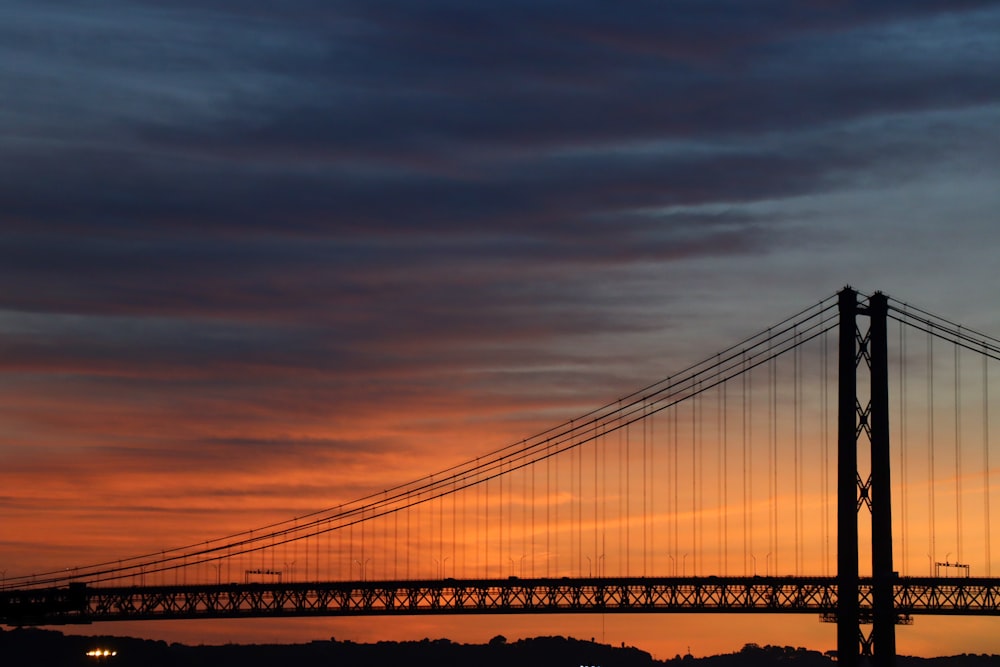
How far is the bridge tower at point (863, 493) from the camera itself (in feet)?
310

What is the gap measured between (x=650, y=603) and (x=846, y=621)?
4194cm

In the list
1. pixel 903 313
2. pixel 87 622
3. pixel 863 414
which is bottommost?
pixel 87 622

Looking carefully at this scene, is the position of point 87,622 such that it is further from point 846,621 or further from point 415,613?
point 846,621

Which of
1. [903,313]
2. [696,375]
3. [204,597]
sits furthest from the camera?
[204,597]

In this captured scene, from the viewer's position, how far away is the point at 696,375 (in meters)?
126

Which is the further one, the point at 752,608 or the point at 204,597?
the point at 204,597

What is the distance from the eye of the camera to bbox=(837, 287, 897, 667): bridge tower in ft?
310

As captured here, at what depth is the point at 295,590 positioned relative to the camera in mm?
144000

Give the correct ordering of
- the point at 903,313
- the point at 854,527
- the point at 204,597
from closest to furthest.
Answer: the point at 854,527, the point at 903,313, the point at 204,597

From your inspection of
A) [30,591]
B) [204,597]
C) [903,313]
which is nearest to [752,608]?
[903,313]

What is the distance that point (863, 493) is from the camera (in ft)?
318

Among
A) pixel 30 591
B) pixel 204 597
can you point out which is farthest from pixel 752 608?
pixel 30 591

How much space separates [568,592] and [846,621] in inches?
1844

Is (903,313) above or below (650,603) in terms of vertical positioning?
above
